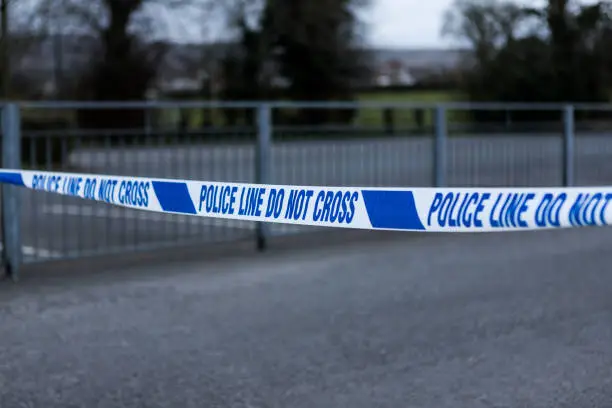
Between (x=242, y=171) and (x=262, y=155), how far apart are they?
966mm

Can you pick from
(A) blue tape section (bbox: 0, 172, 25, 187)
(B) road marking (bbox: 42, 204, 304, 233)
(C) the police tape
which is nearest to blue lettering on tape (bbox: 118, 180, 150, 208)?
(C) the police tape

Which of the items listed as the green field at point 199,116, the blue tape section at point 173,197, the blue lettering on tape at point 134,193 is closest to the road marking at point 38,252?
the green field at point 199,116

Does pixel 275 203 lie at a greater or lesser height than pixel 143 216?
greater

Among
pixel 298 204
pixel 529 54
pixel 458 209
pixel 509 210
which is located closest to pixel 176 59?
pixel 529 54

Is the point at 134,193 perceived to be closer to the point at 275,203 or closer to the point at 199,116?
the point at 275,203

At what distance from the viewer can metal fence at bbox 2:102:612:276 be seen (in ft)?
31.3

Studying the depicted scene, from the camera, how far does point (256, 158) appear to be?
10422 millimetres

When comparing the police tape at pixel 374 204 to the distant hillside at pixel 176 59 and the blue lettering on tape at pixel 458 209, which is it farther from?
the distant hillside at pixel 176 59

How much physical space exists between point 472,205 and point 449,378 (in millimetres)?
1586

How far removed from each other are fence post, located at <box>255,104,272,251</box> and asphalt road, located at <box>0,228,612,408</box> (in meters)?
0.35

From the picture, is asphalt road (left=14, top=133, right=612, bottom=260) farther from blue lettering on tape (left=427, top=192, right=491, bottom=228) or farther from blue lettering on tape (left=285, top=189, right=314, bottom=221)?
blue lettering on tape (left=427, top=192, right=491, bottom=228)

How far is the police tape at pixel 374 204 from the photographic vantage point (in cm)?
408

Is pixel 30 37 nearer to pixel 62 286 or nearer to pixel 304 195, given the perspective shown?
pixel 62 286

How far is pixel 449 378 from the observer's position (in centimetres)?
573
